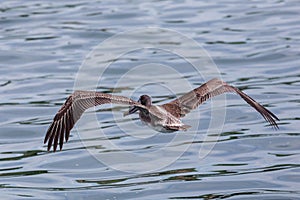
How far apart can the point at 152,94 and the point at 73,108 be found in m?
4.57

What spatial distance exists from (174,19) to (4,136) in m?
6.53

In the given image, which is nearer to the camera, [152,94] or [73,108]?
[73,108]

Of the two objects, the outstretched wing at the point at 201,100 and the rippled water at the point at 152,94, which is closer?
the outstretched wing at the point at 201,100

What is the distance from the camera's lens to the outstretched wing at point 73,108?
28.8 feet

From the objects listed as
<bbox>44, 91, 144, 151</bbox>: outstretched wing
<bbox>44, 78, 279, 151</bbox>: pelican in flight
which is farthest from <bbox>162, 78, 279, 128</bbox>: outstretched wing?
<bbox>44, 91, 144, 151</bbox>: outstretched wing

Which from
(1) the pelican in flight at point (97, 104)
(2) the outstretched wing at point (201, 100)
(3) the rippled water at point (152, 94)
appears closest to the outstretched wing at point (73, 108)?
(1) the pelican in flight at point (97, 104)

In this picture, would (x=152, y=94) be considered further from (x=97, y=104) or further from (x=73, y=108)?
(x=97, y=104)

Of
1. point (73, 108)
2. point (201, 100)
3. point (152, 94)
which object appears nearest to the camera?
point (73, 108)

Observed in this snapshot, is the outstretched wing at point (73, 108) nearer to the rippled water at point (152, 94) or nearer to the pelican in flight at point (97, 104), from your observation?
the pelican in flight at point (97, 104)

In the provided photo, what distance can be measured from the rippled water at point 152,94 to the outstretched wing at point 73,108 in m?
0.95

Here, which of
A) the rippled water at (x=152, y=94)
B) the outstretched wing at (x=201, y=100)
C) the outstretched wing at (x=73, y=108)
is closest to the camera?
the outstretched wing at (x=73, y=108)

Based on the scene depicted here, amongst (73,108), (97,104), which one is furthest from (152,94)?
(97,104)

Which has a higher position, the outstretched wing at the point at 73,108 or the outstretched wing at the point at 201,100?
the outstretched wing at the point at 201,100

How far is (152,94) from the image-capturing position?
13.5 m
